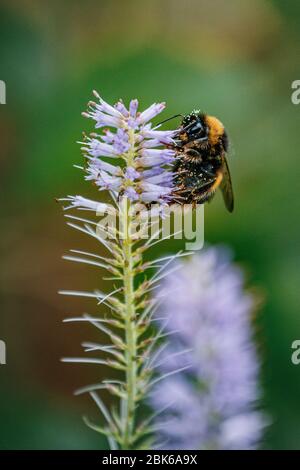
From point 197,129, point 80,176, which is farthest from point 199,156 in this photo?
point 80,176

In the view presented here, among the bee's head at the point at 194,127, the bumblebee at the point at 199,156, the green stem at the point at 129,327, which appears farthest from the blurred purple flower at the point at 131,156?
the bee's head at the point at 194,127

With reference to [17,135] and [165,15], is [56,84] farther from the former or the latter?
[165,15]

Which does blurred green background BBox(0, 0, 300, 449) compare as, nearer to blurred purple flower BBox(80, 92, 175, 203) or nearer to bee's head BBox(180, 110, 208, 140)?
bee's head BBox(180, 110, 208, 140)

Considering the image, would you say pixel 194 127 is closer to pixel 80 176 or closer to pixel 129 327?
pixel 129 327

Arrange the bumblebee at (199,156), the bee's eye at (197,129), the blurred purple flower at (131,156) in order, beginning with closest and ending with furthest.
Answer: the blurred purple flower at (131,156) → the bumblebee at (199,156) → the bee's eye at (197,129)

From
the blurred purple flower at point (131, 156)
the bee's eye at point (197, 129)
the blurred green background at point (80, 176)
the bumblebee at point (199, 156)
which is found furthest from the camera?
the blurred green background at point (80, 176)

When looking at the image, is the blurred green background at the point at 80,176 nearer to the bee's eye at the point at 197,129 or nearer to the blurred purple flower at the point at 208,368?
the blurred purple flower at the point at 208,368

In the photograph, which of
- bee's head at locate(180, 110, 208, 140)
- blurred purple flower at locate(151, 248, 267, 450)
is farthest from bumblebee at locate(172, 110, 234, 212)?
blurred purple flower at locate(151, 248, 267, 450)
